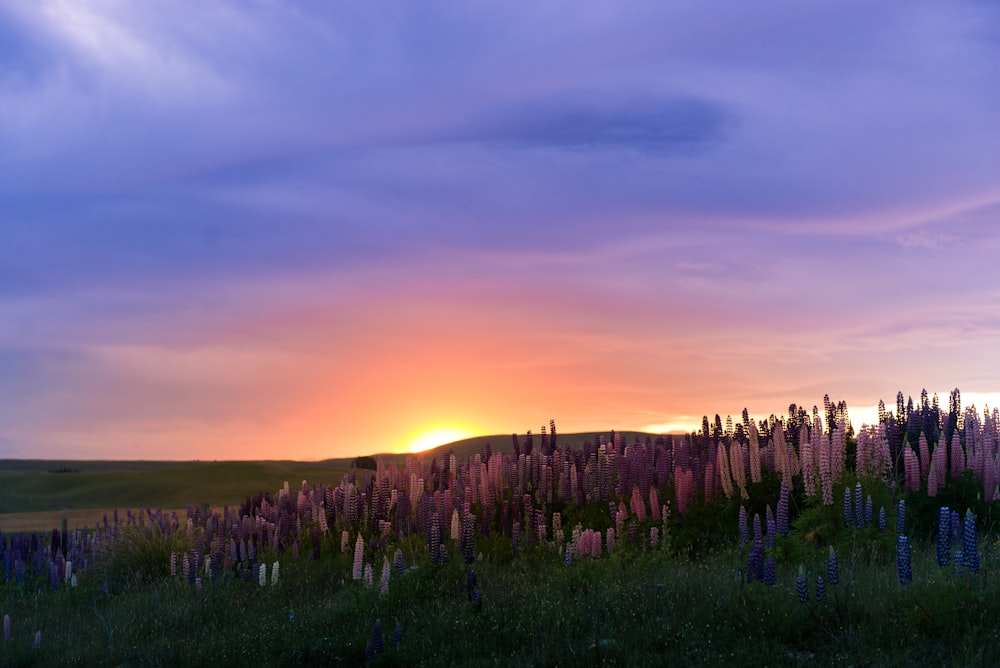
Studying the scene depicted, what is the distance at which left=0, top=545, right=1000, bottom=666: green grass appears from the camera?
756 centimetres

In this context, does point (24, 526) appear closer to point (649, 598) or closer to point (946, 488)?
point (649, 598)

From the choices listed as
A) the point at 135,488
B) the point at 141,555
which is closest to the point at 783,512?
the point at 141,555

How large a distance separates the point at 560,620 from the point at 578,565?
2288 mm

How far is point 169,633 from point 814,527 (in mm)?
7802

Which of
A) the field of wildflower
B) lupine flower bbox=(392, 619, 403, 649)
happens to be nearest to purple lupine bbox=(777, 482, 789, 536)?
the field of wildflower

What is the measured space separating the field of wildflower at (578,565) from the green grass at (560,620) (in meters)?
0.03

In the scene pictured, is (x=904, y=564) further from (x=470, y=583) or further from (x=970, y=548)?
(x=470, y=583)

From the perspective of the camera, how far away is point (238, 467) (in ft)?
123

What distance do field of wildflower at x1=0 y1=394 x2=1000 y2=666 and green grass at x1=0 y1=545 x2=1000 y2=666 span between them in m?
0.03

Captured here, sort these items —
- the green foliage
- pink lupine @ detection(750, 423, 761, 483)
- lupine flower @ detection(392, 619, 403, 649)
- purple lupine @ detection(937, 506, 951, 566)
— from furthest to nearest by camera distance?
the green foliage < pink lupine @ detection(750, 423, 761, 483) < lupine flower @ detection(392, 619, 403, 649) < purple lupine @ detection(937, 506, 951, 566)

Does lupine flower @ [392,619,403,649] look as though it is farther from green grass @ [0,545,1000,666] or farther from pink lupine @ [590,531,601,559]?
pink lupine @ [590,531,601,559]

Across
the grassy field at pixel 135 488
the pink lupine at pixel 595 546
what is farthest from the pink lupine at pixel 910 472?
the grassy field at pixel 135 488

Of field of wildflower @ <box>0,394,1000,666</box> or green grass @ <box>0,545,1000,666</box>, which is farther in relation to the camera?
field of wildflower @ <box>0,394,1000,666</box>

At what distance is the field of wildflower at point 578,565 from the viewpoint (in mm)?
7922
